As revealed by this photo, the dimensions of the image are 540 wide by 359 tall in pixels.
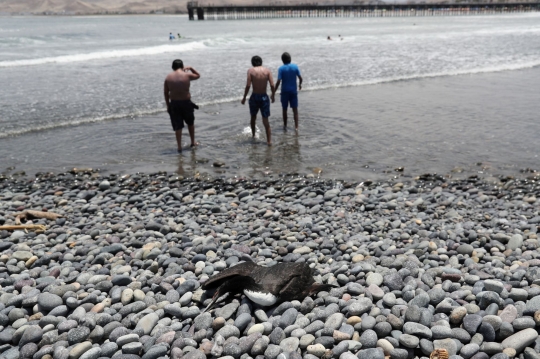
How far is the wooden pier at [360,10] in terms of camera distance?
90.4 metres

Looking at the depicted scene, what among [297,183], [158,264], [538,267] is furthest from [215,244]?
[538,267]

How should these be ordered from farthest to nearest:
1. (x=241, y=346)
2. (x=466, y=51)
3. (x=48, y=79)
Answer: (x=466, y=51), (x=48, y=79), (x=241, y=346)

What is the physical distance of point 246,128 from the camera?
10.9 metres

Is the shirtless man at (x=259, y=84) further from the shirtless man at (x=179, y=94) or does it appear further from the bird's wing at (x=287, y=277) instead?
the bird's wing at (x=287, y=277)

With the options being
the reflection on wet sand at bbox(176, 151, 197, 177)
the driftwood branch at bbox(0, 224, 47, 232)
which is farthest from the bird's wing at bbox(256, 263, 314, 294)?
the reflection on wet sand at bbox(176, 151, 197, 177)

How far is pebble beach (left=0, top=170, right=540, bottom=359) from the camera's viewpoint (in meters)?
3.35

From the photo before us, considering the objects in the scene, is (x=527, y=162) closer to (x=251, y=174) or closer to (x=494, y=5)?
(x=251, y=174)

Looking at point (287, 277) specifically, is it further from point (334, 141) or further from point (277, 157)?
point (334, 141)

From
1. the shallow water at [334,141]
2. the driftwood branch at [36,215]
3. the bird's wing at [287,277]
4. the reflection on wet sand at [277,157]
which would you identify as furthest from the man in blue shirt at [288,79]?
the bird's wing at [287,277]

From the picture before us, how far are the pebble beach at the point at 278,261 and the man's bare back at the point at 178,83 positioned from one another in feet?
7.58

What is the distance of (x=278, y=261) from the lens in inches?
186

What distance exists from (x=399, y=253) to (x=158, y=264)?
245 centimetres

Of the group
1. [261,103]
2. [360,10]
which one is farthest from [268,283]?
[360,10]

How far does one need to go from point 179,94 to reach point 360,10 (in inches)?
4045
